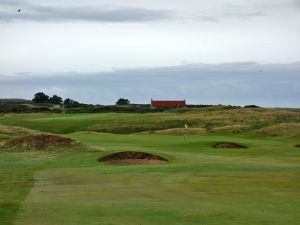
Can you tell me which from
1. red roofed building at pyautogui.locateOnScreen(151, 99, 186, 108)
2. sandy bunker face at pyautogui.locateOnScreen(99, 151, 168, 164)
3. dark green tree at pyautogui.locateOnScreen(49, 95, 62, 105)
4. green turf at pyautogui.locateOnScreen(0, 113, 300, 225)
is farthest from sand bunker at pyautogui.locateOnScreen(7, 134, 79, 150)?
dark green tree at pyautogui.locateOnScreen(49, 95, 62, 105)

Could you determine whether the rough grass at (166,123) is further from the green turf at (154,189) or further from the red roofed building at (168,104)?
the red roofed building at (168,104)

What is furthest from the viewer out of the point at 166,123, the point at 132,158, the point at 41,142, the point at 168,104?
the point at 168,104

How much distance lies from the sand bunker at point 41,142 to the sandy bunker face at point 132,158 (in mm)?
7155

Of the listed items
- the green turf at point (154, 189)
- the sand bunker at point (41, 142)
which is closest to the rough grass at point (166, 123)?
the sand bunker at point (41, 142)

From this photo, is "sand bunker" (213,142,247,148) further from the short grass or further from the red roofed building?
the red roofed building

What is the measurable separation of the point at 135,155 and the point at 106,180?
11.1m

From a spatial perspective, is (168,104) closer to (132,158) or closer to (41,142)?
(41,142)

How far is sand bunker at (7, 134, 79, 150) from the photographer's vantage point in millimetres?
43844

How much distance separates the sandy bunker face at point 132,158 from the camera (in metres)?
36.5

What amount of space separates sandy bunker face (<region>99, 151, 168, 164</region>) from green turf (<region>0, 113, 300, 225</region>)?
3.03 ft

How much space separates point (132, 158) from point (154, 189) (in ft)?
47.9

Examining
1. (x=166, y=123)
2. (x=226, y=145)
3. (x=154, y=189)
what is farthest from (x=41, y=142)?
(x=166, y=123)

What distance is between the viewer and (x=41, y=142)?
4478 centimetres

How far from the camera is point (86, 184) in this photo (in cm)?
2478
